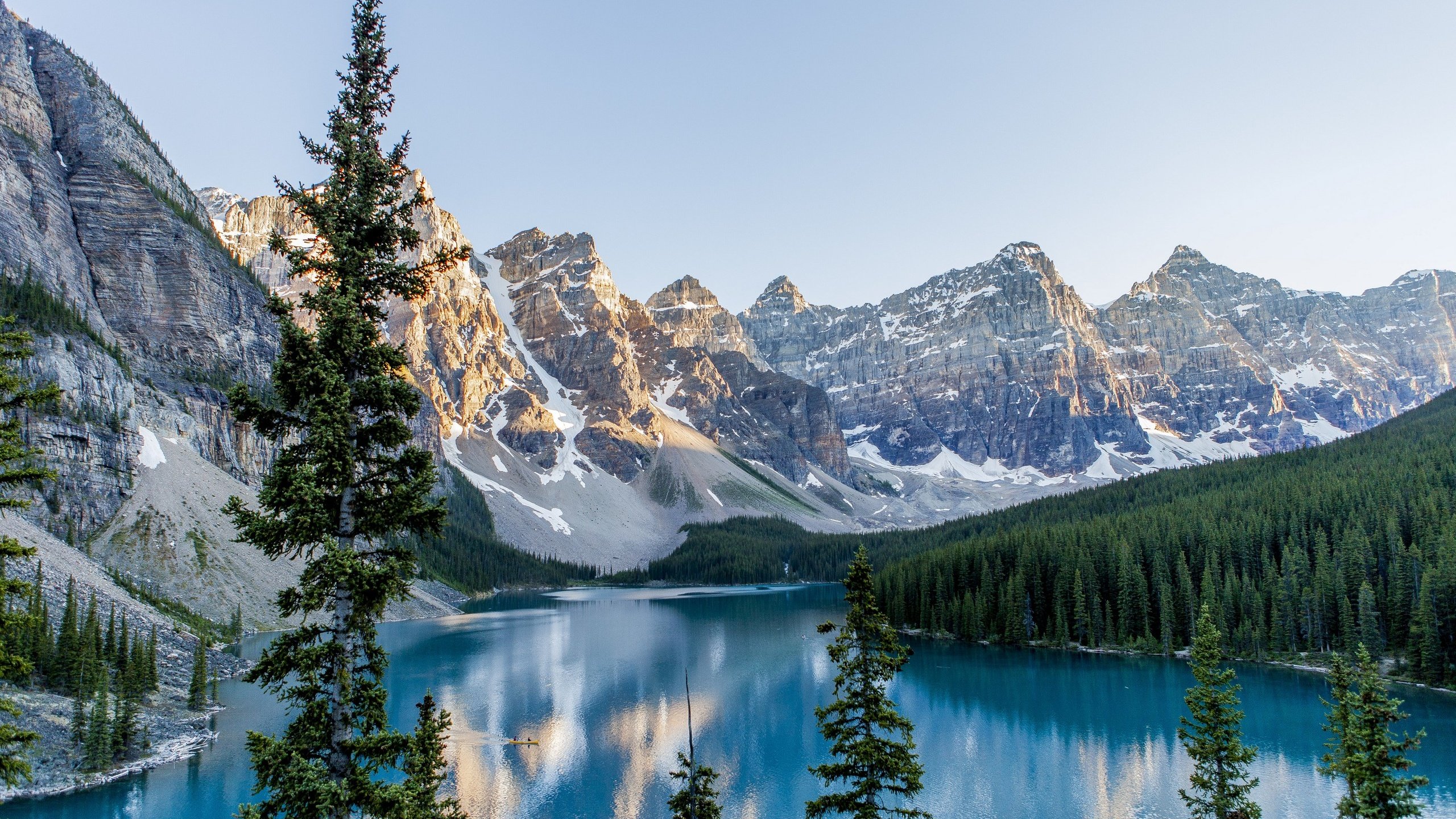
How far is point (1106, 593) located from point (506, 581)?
368ft

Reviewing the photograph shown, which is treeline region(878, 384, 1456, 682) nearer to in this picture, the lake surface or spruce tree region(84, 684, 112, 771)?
the lake surface

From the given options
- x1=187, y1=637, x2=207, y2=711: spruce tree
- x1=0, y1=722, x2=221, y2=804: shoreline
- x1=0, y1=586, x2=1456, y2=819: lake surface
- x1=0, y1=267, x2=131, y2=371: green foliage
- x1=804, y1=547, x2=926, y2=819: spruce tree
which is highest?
x1=0, y1=267, x2=131, y2=371: green foliage

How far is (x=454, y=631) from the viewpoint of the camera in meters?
91.9

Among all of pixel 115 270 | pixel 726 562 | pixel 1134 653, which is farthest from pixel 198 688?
pixel 726 562

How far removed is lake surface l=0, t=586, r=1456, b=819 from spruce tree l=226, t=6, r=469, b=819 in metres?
26.4

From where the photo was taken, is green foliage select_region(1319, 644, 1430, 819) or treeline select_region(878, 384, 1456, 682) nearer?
green foliage select_region(1319, 644, 1430, 819)

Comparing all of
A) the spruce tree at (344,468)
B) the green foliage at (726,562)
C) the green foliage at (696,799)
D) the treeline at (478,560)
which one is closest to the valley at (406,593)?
the spruce tree at (344,468)

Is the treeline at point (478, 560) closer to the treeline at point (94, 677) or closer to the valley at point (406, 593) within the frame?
the valley at point (406, 593)

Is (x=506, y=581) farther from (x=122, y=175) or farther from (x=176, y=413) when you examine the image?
(x=122, y=175)

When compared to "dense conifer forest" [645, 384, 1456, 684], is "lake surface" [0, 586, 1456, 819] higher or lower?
Result: lower

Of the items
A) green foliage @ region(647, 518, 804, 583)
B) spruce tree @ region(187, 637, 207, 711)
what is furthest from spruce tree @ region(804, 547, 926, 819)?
green foliage @ region(647, 518, 804, 583)

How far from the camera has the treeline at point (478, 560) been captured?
13800 cm

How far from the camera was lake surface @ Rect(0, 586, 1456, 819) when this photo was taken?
34.3 meters

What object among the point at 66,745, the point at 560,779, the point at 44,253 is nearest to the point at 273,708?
the point at 66,745
